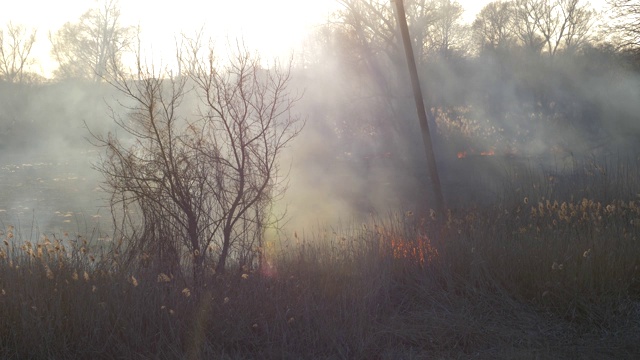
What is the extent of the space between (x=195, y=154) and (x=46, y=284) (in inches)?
82.3

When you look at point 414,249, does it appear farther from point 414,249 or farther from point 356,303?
point 356,303

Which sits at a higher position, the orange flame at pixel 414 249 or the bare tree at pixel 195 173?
the bare tree at pixel 195 173

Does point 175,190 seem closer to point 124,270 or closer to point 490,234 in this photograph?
point 124,270

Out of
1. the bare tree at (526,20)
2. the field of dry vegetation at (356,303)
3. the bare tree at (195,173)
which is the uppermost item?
the bare tree at (526,20)

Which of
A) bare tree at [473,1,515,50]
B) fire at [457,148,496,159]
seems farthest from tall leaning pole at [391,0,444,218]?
bare tree at [473,1,515,50]

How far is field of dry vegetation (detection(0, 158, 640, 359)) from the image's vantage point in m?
5.17

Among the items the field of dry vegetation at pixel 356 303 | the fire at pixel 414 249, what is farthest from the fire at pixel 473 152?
the fire at pixel 414 249

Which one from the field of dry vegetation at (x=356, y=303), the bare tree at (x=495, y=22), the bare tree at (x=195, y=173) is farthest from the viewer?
the bare tree at (x=495, y=22)

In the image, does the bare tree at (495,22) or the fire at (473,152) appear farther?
the bare tree at (495,22)

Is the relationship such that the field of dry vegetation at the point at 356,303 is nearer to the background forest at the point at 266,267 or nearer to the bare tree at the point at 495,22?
the background forest at the point at 266,267

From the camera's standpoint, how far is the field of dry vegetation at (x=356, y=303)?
517cm

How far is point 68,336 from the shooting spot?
5.17m

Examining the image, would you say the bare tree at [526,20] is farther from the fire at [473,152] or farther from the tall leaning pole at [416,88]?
the tall leaning pole at [416,88]

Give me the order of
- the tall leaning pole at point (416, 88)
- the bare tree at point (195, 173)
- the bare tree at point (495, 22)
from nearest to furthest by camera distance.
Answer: the bare tree at point (195, 173) < the tall leaning pole at point (416, 88) < the bare tree at point (495, 22)
